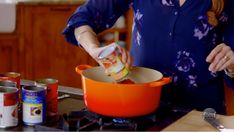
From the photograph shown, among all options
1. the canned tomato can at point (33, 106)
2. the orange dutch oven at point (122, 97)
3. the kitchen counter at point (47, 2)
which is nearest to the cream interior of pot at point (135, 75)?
the orange dutch oven at point (122, 97)

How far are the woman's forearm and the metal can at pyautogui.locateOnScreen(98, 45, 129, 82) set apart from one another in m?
0.20

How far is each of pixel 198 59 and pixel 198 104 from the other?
176 millimetres

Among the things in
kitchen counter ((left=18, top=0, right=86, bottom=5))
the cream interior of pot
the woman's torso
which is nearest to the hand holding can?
the cream interior of pot

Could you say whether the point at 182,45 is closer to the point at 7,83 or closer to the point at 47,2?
the point at 7,83

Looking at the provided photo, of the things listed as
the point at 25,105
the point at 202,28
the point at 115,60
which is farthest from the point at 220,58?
the point at 25,105

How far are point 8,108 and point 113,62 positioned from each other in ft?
1.01

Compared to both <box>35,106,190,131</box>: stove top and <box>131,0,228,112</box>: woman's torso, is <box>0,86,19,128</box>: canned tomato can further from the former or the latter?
<box>131,0,228,112</box>: woman's torso

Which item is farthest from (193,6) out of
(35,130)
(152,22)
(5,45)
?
(5,45)

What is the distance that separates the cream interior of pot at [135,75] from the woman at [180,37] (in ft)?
0.48

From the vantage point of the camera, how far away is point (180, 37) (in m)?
1.53

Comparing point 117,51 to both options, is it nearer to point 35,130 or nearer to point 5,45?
point 35,130

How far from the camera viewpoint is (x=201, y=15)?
1.51 metres

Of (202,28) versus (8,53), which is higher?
(202,28)

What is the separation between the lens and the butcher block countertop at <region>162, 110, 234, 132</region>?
120 centimetres
